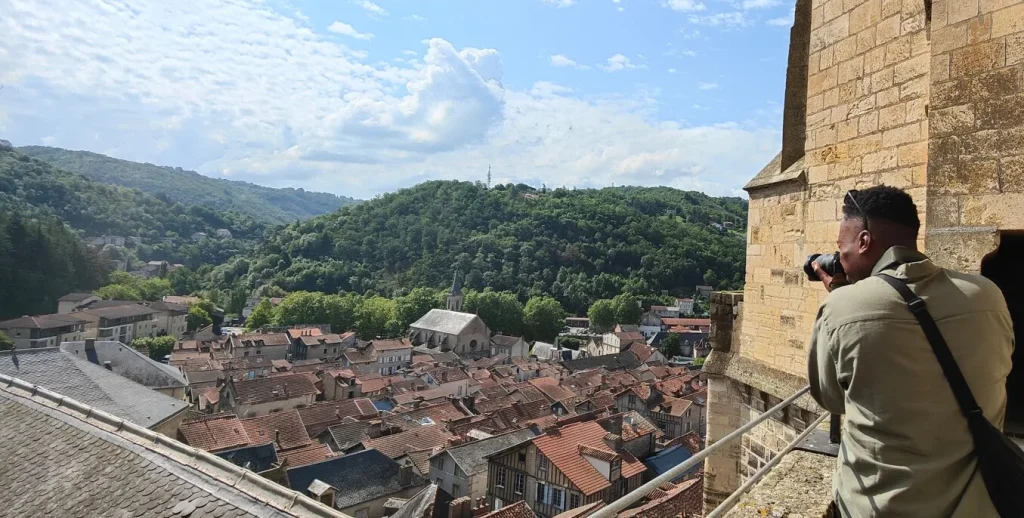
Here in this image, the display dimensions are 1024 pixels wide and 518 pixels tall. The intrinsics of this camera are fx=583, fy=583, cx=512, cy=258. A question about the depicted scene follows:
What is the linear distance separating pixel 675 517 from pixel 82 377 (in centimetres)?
1700

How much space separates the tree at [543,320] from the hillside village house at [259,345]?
33851 mm

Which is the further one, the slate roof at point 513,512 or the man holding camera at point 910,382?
the slate roof at point 513,512

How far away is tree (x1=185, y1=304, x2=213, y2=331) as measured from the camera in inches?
3155

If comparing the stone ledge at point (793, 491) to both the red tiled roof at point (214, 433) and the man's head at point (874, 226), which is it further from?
the red tiled roof at point (214, 433)

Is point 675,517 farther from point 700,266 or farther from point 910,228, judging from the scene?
point 700,266

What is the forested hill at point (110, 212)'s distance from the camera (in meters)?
121

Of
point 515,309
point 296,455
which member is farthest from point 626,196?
point 296,455

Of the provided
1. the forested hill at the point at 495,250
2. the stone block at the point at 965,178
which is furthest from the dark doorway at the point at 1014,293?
the forested hill at the point at 495,250

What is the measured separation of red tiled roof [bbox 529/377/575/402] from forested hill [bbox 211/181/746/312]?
57401 millimetres

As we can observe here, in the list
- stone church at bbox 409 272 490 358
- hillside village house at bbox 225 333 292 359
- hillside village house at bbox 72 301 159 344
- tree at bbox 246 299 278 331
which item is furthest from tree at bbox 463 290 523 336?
hillside village house at bbox 72 301 159 344

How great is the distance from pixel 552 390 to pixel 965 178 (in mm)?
40178

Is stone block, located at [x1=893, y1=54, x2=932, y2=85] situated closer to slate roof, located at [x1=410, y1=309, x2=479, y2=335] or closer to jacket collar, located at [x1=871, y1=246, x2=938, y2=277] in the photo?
jacket collar, located at [x1=871, y1=246, x2=938, y2=277]

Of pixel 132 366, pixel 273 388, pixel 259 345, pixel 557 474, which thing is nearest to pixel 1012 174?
pixel 557 474

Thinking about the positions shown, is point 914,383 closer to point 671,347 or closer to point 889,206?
point 889,206
